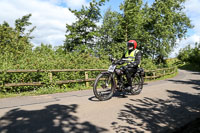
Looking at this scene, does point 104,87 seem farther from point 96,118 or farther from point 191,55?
point 191,55

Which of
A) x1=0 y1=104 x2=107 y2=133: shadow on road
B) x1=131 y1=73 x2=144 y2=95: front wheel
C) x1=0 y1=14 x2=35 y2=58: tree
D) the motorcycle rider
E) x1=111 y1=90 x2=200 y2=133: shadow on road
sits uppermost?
x1=0 y1=14 x2=35 y2=58: tree

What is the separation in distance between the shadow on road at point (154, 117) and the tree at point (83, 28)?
2406 centimetres

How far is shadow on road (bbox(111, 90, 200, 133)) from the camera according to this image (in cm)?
328

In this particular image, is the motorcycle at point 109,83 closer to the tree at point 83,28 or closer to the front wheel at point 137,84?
the front wheel at point 137,84

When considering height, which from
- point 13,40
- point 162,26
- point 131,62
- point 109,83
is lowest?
point 109,83

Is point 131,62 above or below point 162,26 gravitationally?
below

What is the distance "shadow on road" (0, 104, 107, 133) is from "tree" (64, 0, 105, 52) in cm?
2461

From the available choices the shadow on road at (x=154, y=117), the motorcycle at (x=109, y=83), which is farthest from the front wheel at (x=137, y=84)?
the shadow on road at (x=154, y=117)

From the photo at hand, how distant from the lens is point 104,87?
5477 mm

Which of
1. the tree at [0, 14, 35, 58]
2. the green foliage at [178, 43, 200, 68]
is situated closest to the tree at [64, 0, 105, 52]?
the tree at [0, 14, 35, 58]

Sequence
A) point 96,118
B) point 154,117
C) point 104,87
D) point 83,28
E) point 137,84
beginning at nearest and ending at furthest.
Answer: point 96,118
point 154,117
point 104,87
point 137,84
point 83,28

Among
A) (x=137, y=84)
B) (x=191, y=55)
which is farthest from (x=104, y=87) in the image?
(x=191, y=55)

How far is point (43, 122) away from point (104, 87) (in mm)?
2524

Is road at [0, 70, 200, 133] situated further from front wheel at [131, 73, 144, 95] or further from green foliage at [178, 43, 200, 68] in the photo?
green foliage at [178, 43, 200, 68]
